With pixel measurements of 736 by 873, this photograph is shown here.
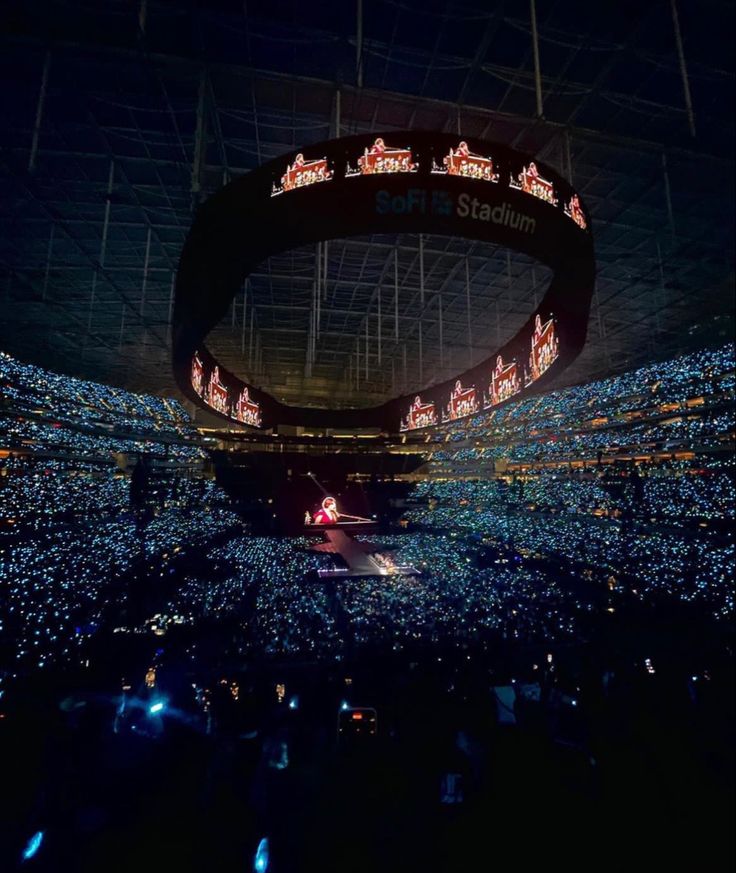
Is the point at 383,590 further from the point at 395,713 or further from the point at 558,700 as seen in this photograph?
the point at 558,700

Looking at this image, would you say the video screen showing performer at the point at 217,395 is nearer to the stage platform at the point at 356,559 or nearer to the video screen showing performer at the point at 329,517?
the stage platform at the point at 356,559

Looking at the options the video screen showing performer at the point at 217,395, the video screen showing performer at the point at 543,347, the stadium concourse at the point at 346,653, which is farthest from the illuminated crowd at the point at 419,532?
the video screen showing performer at the point at 543,347

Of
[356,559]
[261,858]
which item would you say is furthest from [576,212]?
[356,559]

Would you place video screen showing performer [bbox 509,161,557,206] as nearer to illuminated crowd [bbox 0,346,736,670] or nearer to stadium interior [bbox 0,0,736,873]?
stadium interior [bbox 0,0,736,873]

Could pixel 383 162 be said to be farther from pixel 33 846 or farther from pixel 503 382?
pixel 33 846

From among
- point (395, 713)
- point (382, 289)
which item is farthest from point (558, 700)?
point (382, 289)

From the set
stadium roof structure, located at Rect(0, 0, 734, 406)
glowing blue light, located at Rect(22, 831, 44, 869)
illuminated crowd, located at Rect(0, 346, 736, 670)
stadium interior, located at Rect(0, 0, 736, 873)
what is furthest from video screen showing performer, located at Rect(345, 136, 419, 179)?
illuminated crowd, located at Rect(0, 346, 736, 670)
